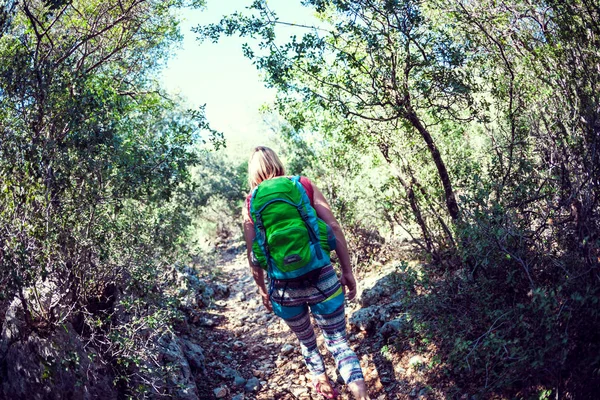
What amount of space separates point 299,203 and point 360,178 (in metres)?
5.23

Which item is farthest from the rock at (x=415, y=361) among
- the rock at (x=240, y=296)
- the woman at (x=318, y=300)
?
the rock at (x=240, y=296)

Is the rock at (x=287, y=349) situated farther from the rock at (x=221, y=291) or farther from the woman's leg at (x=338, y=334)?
the rock at (x=221, y=291)

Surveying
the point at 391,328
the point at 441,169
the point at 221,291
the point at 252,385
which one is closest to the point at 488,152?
the point at 441,169

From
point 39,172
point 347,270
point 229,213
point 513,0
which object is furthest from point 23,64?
point 229,213

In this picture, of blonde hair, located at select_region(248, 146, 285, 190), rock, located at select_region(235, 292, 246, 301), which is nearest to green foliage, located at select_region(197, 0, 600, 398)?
blonde hair, located at select_region(248, 146, 285, 190)

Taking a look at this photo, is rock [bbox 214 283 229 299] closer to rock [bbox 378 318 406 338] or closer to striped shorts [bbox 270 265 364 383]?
rock [bbox 378 318 406 338]

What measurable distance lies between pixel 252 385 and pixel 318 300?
2252 mm

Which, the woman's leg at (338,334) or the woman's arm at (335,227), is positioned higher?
the woman's arm at (335,227)

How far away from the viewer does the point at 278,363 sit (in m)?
5.28

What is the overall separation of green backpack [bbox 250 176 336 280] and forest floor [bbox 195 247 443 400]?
1683 mm

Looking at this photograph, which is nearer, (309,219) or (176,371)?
(309,219)

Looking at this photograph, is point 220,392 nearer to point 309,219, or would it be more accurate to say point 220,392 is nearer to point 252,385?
point 252,385

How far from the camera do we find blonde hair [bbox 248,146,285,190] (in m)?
3.34

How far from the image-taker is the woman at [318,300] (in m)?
3.09
